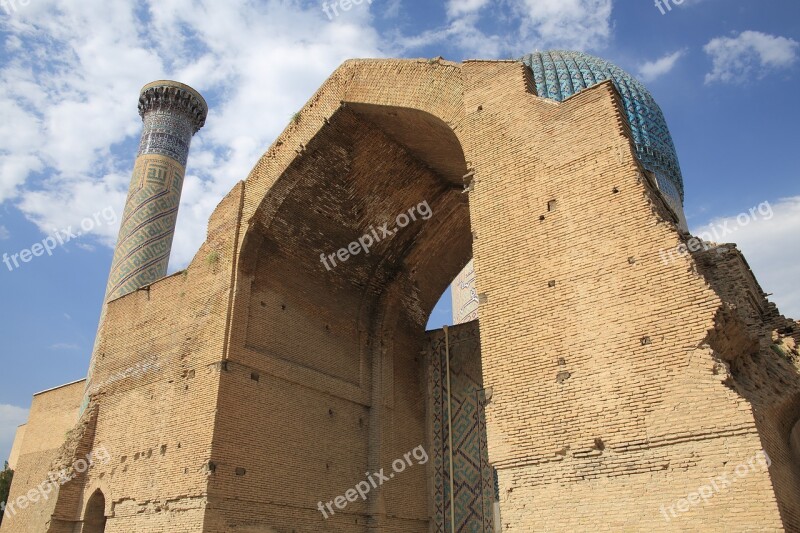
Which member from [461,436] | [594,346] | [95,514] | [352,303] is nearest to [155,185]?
[352,303]

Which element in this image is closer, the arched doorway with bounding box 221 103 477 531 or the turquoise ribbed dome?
the arched doorway with bounding box 221 103 477 531

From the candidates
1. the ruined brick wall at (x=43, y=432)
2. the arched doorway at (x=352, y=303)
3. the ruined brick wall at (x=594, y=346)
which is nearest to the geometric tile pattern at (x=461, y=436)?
the arched doorway at (x=352, y=303)

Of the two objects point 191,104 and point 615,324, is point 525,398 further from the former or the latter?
point 191,104

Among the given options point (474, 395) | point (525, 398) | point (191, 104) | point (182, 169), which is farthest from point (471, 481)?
point (191, 104)

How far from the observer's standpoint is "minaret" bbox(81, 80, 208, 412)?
48.2 feet

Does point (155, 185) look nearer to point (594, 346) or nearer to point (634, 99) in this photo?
point (634, 99)

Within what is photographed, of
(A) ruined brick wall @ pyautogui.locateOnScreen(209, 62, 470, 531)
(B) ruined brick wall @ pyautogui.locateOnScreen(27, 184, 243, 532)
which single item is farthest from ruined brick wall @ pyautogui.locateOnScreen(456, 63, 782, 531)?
(B) ruined brick wall @ pyautogui.locateOnScreen(27, 184, 243, 532)

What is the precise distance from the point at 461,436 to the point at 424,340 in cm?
214

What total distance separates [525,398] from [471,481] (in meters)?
5.83

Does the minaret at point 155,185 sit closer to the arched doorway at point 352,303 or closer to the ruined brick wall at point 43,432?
the ruined brick wall at point 43,432

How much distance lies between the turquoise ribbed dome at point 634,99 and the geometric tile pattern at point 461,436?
7.18m

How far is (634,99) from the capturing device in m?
16.7

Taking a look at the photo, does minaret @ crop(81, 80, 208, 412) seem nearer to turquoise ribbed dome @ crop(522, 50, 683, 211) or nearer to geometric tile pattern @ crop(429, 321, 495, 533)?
geometric tile pattern @ crop(429, 321, 495, 533)

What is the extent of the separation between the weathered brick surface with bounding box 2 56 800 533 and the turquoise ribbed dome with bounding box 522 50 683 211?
6.58m
